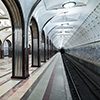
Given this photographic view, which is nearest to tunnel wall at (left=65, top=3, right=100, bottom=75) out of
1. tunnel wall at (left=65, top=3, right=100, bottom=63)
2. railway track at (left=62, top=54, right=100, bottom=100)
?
tunnel wall at (left=65, top=3, right=100, bottom=63)

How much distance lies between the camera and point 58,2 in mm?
7055

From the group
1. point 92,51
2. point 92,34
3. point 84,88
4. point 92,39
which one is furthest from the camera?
point 92,51

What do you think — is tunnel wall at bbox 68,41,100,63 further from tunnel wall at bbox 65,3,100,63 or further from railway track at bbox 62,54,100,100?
railway track at bbox 62,54,100,100

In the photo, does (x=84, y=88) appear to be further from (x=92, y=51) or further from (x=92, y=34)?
(x=92, y=34)

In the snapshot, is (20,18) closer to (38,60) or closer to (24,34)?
(24,34)

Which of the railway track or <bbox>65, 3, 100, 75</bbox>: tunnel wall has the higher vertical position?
<bbox>65, 3, 100, 75</bbox>: tunnel wall

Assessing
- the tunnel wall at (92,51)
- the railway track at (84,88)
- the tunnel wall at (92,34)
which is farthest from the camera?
the tunnel wall at (92,51)

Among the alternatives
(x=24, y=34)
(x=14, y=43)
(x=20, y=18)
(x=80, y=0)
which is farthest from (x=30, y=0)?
(x=80, y=0)

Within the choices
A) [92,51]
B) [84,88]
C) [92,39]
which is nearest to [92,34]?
[92,39]

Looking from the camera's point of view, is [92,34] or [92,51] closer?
[92,34]

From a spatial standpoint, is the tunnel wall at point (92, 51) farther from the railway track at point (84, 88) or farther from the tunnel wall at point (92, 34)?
the railway track at point (84, 88)

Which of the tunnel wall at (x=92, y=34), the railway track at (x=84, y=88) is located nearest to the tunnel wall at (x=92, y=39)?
the tunnel wall at (x=92, y=34)

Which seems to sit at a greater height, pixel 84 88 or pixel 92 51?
pixel 92 51

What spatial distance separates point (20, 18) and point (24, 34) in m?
0.93
